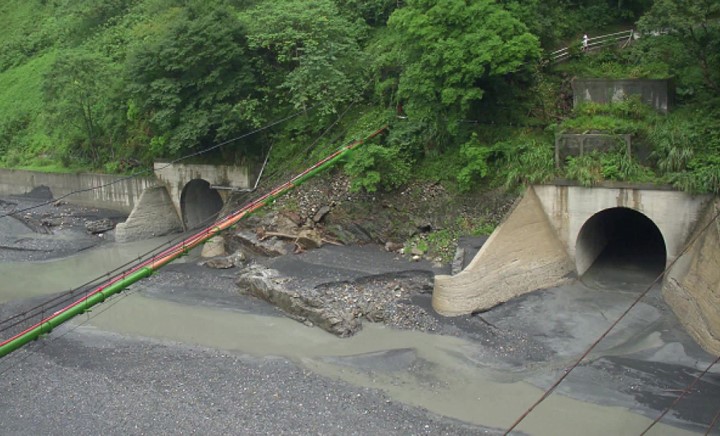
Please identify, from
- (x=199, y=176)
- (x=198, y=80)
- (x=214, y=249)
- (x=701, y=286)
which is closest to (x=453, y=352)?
(x=701, y=286)

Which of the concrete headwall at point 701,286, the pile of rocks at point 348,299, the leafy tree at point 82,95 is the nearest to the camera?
the concrete headwall at point 701,286

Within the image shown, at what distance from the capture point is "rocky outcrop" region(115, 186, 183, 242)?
31859 millimetres

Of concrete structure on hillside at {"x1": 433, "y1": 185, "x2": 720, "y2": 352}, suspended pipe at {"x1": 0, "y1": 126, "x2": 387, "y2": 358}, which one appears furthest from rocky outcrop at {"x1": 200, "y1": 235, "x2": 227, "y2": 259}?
concrete structure on hillside at {"x1": 433, "y1": 185, "x2": 720, "y2": 352}

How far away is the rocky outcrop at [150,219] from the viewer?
3186 cm

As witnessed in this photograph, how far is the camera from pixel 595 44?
1032 inches

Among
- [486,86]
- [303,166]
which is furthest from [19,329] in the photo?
[486,86]

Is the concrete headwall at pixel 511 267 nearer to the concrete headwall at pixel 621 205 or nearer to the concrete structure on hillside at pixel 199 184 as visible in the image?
the concrete headwall at pixel 621 205

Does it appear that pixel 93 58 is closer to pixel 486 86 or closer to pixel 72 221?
pixel 72 221

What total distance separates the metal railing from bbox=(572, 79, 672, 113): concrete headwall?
2.80 m

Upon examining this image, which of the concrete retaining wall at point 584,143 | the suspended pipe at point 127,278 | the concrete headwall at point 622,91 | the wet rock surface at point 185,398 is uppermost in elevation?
the concrete headwall at point 622,91

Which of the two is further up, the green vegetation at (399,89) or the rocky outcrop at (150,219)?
the green vegetation at (399,89)

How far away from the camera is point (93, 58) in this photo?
118 feet

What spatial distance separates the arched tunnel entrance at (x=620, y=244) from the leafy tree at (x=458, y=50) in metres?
5.82

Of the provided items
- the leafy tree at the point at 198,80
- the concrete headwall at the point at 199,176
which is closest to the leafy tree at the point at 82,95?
the leafy tree at the point at 198,80
